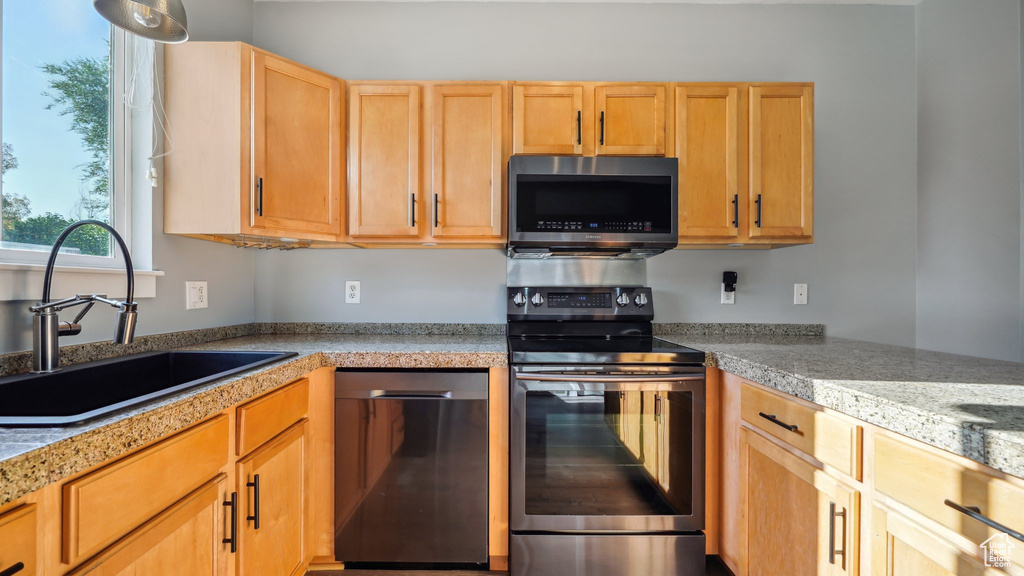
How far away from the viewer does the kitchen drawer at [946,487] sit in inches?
28.5

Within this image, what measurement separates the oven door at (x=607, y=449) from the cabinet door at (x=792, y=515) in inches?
7.5

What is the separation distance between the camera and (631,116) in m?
1.95

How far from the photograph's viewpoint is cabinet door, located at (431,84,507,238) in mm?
1935

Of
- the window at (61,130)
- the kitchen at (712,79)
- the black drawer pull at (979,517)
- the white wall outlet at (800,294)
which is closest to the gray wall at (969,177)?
the kitchen at (712,79)

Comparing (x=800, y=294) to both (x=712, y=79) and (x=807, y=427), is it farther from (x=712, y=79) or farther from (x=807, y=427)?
(x=807, y=427)

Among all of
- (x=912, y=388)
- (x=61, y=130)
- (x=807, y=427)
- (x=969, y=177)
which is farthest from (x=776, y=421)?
(x=61, y=130)

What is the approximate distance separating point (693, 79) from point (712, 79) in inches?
3.8

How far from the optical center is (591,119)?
6.37ft

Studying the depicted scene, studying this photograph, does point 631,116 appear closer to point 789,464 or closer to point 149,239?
point 789,464

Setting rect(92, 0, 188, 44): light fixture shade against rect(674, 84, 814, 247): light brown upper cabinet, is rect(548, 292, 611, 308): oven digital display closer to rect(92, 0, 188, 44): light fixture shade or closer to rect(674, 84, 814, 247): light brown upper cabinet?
rect(674, 84, 814, 247): light brown upper cabinet

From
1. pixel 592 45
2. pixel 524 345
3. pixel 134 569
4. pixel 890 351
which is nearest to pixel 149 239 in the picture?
pixel 134 569

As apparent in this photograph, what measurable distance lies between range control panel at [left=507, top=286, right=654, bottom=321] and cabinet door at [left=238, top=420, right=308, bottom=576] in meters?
1.07
